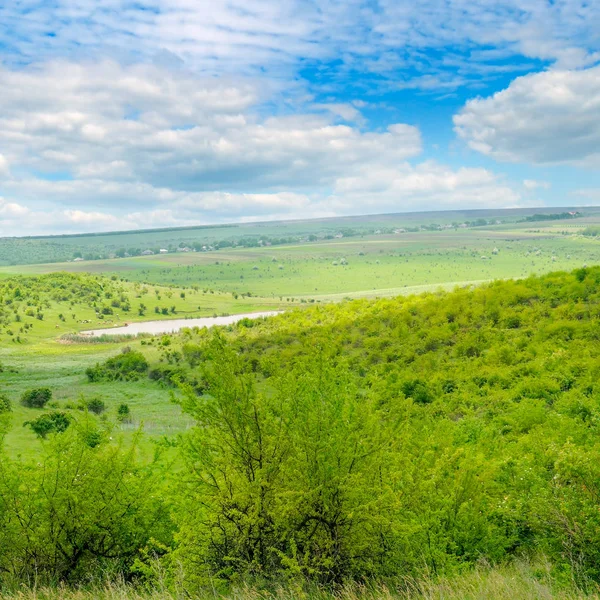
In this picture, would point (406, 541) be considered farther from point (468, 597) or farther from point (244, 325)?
point (244, 325)

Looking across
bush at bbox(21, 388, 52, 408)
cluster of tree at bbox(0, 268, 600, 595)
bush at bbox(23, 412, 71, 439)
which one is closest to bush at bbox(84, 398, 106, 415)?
bush at bbox(21, 388, 52, 408)

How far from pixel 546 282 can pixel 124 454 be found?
3923 centimetres

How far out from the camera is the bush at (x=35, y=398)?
46.8m

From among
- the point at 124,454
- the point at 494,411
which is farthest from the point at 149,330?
the point at 124,454

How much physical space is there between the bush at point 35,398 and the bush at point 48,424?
435 inches

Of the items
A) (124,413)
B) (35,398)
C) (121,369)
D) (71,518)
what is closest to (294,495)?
(71,518)

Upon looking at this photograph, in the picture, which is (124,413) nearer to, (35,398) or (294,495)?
(35,398)

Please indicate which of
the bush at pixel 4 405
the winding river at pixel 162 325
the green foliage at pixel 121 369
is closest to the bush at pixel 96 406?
the bush at pixel 4 405

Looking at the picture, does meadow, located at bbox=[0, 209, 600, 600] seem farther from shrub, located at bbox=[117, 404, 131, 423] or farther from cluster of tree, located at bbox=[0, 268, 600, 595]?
shrub, located at bbox=[117, 404, 131, 423]

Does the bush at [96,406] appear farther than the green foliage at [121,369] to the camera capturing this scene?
No

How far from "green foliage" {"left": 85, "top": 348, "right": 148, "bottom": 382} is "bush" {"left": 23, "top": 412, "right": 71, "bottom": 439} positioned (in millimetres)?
25037

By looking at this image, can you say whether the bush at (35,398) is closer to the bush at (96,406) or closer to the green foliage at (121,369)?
the bush at (96,406)

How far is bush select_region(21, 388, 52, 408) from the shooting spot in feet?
154

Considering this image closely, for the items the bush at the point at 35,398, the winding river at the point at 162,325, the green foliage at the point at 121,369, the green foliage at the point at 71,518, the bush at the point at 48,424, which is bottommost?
the winding river at the point at 162,325
